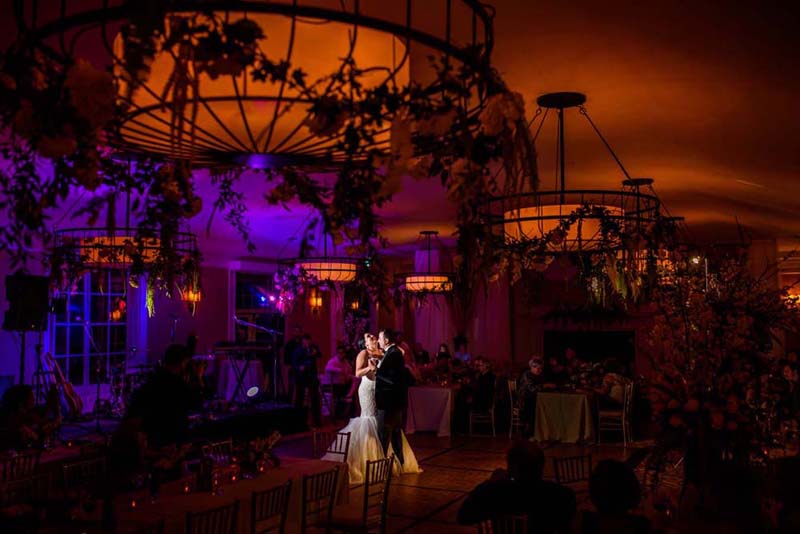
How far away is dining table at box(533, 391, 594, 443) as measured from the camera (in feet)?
34.1

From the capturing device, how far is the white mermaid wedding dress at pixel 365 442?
7.84m

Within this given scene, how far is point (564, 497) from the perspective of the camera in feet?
11.8

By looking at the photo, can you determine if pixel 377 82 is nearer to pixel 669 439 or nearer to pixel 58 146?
pixel 58 146

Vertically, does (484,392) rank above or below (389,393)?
below

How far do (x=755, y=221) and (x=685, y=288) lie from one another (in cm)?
739

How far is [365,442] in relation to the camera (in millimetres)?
7961

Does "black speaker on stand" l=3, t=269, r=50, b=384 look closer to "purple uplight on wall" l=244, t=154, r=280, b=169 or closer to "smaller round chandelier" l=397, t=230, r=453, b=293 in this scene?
"smaller round chandelier" l=397, t=230, r=453, b=293

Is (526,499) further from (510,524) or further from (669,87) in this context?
(669,87)

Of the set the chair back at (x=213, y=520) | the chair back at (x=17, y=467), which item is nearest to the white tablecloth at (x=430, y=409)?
the chair back at (x=17, y=467)

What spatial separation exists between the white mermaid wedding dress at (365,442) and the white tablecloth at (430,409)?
2.88m

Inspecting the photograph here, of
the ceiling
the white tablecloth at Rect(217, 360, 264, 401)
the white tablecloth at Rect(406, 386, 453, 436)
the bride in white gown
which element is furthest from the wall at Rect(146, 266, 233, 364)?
the bride in white gown

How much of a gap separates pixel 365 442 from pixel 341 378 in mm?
5553

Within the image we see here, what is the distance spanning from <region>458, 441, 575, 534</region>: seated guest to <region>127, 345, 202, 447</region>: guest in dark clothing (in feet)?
8.71

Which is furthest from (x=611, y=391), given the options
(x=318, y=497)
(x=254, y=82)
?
(x=254, y=82)
